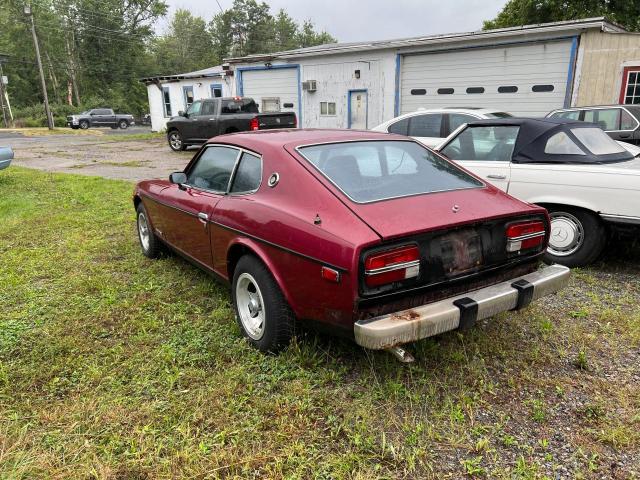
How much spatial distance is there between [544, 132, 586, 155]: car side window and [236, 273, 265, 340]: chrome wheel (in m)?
3.36

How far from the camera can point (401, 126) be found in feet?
27.7

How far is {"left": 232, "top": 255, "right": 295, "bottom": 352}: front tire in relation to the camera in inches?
117

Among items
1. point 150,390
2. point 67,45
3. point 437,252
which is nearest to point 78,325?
point 150,390

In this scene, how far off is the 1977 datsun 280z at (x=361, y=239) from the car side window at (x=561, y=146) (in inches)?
68.4

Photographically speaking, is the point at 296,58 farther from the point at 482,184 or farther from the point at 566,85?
the point at 482,184

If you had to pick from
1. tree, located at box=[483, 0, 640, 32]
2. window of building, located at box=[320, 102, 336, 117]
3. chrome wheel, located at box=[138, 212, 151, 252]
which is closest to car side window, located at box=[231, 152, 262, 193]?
chrome wheel, located at box=[138, 212, 151, 252]

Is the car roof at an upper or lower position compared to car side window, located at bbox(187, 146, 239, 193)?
upper

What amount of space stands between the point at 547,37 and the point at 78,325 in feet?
40.7

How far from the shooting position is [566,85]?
1168 cm

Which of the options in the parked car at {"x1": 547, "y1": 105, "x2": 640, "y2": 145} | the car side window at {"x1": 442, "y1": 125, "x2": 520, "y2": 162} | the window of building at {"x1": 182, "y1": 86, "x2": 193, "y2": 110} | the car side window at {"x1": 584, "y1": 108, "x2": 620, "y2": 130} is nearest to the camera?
the car side window at {"x1": 442, "y1": 125, "x2": 520, "y2": 162}

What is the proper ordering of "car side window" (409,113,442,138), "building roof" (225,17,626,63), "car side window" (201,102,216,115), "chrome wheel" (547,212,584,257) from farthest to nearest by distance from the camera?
"car side window" (201,102,216,115) < "building roof" (225,17,626,63) < "car side window" (409,113,442,138) < "chrome wheel" (547,212,584,257)

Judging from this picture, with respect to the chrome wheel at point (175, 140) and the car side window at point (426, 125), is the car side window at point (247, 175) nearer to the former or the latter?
the car side window at point (426, 125)

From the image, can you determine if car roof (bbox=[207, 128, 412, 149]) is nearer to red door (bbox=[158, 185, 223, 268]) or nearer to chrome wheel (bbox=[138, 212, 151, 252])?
red door (bbox=[158, 185, 223, 268])

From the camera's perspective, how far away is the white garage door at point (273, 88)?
1772 cm
